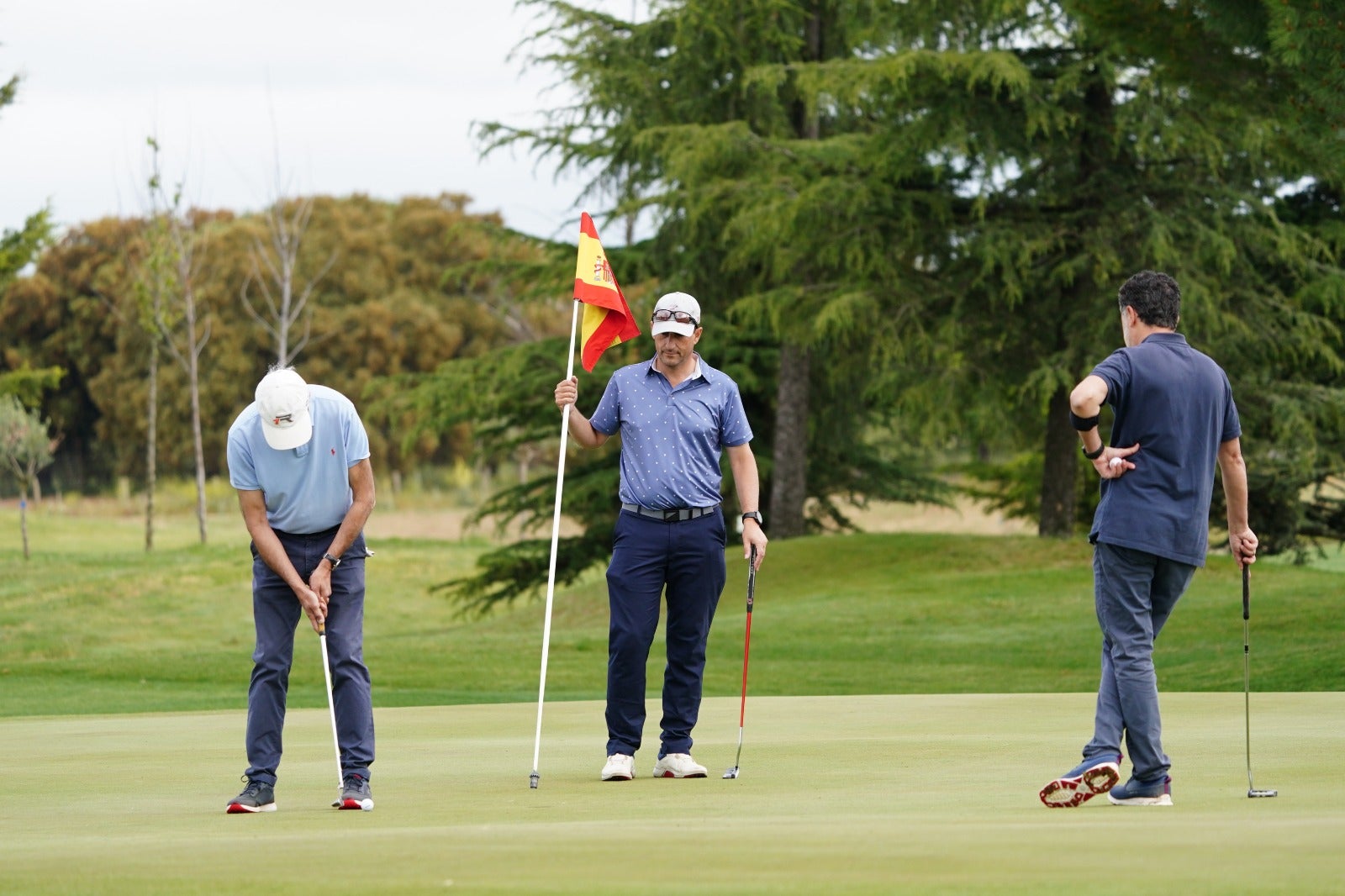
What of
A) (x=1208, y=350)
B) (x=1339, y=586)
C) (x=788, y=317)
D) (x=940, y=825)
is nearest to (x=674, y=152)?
(x=788, y=317)

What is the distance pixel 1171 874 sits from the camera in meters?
4.04

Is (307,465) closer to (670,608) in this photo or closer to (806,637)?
(670,608)

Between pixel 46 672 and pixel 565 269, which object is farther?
pixel 565 269

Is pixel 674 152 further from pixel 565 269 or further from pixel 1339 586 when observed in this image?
pixel 1339 586

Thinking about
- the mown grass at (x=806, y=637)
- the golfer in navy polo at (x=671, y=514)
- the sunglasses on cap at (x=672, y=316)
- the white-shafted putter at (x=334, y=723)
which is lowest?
the mown grass at (x=806, y=637)

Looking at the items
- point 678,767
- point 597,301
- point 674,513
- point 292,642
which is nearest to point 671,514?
point 674,513

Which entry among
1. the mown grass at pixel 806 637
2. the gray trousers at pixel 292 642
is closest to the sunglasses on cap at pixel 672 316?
the gray trousers at pixel 292 642

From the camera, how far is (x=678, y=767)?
24.0 ft

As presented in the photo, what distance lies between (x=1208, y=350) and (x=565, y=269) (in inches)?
451

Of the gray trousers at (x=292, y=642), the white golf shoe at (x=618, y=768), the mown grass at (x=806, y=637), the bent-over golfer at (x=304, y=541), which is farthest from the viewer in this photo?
the mown grass at (x=806, y=637)

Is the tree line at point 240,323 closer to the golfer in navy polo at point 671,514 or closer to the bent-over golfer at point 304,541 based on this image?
the golfer in navy polo at point 671,514

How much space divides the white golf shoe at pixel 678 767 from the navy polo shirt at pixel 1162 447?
2.00 metres

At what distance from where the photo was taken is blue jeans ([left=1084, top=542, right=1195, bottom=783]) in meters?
6.09

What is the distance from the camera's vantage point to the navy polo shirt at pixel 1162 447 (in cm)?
612
